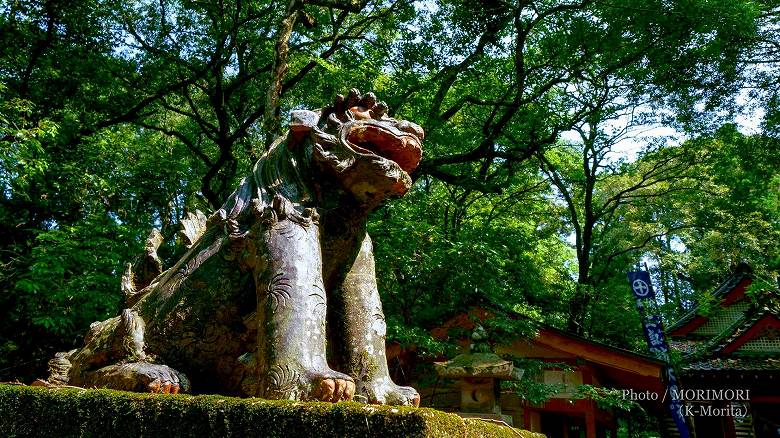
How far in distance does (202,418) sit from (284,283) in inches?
24.0

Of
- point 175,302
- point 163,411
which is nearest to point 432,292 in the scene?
point 175,302

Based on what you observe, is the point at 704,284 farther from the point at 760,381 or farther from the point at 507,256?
the point at 507,256

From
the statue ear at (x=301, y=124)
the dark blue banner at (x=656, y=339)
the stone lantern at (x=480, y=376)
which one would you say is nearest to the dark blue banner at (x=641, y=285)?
the dark blue banner at (x=656, y=339)

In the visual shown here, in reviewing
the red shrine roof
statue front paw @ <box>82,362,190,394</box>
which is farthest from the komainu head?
the red shrine roof

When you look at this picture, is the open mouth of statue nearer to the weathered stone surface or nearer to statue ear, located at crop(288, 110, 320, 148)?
statue ear, located at crop(288, 110, 320, 148)

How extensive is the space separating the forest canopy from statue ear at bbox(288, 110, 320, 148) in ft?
18.5

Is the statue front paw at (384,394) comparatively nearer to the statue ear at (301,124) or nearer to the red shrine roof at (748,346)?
the statue ear at (301,124)

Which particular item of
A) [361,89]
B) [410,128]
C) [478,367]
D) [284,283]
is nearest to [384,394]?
[284,283]

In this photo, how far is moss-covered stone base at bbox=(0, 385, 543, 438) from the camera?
4.93ft

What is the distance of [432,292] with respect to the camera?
9422 millimetres

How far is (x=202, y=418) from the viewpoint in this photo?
1776 millimetres

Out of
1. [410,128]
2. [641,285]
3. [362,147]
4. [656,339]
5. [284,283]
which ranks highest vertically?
[641,285]

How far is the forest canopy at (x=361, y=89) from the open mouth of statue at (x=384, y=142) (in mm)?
5697

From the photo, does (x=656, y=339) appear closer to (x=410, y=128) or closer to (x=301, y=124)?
(x=410, y=128)
